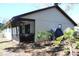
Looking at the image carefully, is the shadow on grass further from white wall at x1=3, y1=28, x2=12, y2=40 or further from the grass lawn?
white wall at x1=3, y1=28, x2=12, y2=40

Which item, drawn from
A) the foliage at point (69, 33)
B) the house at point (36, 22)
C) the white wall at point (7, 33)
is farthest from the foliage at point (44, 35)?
the white wall at point (7, 33)

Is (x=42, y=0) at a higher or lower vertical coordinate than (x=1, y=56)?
higher

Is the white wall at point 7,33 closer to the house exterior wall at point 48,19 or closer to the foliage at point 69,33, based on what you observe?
the house exterior wall at point 48,19

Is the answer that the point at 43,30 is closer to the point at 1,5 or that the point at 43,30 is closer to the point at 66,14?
the point at 66,14

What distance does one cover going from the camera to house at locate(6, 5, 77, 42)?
495cm

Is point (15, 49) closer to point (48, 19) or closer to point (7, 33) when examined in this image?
point (7, 33)

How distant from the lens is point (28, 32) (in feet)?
16.4

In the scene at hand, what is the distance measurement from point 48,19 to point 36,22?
0.69ft

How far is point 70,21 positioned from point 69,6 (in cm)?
25

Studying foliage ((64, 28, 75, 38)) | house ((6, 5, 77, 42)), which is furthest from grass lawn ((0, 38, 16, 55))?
foliage ((64, 28, 75, 38))

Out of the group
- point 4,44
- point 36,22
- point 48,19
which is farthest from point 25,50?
point 48,19

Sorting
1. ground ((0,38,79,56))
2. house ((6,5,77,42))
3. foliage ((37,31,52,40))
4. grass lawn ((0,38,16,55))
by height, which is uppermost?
house ((6,5,77,42))

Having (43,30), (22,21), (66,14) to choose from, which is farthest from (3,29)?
(66,14)

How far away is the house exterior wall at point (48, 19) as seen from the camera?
496cm
